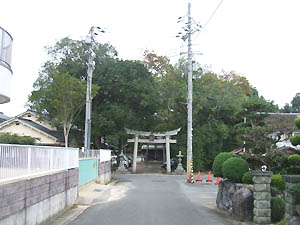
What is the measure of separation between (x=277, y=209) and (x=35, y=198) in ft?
21.8

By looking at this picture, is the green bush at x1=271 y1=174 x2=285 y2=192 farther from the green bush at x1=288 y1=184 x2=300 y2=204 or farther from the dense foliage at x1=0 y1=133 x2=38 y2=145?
the dense foliage at x1=0 y1=133 x2=38 y2=145

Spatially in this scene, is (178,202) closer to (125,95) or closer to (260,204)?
(260,204)

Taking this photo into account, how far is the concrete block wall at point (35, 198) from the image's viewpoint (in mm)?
6781

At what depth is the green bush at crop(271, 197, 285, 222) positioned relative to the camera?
1006cm

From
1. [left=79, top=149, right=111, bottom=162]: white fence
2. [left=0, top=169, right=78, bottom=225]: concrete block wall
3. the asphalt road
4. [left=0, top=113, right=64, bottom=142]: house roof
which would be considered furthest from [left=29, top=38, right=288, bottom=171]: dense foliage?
[left=0, top=169, right=78, bottom=225]: concrete block wall

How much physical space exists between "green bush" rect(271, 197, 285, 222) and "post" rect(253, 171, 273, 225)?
17 cm

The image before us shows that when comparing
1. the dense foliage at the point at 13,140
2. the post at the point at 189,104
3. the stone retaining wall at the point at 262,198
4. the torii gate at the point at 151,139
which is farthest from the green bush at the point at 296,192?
the torii gate at the point at 151,139

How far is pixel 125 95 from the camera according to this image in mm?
33906

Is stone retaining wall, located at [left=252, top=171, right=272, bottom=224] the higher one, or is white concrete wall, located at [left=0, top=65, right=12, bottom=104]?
white concrete wall, located at [left=0, top=65, right=12, bottom=104]

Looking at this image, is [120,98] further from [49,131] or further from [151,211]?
[151,211]

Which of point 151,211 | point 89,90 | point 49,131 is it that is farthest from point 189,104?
point 151,211

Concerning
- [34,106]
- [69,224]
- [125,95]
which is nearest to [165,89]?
[125,95]

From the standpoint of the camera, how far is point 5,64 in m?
10.7

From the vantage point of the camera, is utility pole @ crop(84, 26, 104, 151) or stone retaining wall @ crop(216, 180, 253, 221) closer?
stone retaining wall @ crop(216, 180, 253, 221)
